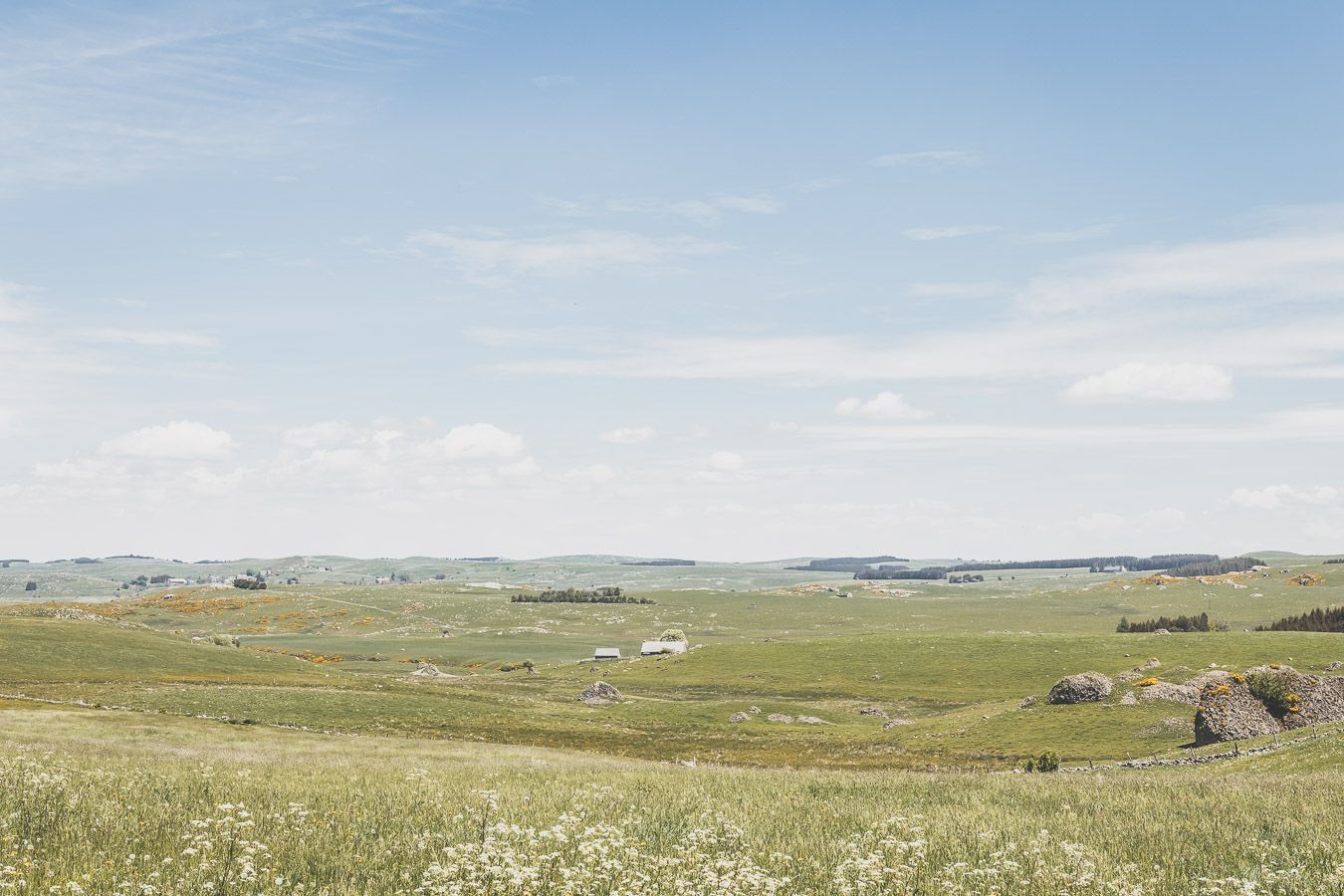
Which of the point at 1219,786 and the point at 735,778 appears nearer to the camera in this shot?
the point at 1219,786

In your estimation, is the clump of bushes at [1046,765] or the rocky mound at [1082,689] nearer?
the clump of bushes at [1046,765]

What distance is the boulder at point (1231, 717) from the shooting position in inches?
1993

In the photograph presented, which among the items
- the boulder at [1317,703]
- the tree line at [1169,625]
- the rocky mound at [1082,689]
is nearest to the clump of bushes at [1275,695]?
the boulder at [1317,703]

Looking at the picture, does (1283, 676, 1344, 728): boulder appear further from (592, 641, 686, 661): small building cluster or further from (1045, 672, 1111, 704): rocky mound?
(592, 641, 686, 661): small building cluster

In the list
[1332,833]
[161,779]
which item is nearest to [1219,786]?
[1332,833]

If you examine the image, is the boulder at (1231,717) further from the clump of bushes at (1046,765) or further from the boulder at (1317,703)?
the clump of bushes at (1046,765)

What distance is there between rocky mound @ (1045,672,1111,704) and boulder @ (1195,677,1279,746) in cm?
1496

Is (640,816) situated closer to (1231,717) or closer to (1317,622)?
(1231,717)

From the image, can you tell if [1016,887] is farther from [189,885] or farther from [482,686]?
[482,686]

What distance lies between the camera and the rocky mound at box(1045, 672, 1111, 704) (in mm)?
68312

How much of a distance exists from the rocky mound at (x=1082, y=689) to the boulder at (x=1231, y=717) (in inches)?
589

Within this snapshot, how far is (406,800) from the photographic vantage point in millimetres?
14891

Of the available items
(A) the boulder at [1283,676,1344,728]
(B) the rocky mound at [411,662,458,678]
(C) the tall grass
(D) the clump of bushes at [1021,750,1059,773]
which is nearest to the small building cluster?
(B) the rocky mound at [411,662,458,678]

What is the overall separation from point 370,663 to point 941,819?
155m
